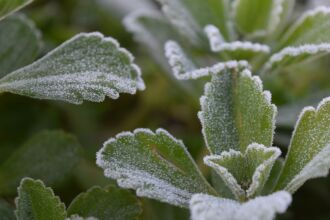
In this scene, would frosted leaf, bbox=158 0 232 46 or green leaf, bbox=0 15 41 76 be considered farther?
frosted leaf, bbox=158 0 232 46

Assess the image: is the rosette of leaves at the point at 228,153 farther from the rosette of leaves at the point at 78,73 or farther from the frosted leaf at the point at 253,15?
the frosted leaf at the point at 253,15

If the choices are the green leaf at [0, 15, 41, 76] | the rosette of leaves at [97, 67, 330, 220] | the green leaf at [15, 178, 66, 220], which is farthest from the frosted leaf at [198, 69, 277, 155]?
the green leaf at [0, 15, 41, 76]

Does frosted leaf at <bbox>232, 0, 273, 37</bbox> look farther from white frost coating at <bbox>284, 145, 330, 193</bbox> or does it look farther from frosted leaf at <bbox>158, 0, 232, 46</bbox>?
white frost coating at <bbox>284, 145, 330, 193</bbox>

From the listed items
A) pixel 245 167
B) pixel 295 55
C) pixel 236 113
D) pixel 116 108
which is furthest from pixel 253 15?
pixel 116 108

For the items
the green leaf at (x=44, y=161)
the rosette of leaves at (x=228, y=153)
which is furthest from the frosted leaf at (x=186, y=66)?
the green leaf at (x=44, y=161)

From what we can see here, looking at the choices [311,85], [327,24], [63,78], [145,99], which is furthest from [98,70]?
[311,85]

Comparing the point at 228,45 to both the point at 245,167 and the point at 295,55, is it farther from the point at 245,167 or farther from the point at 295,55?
the point at 245,167

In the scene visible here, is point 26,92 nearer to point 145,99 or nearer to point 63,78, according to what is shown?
point 63,78
